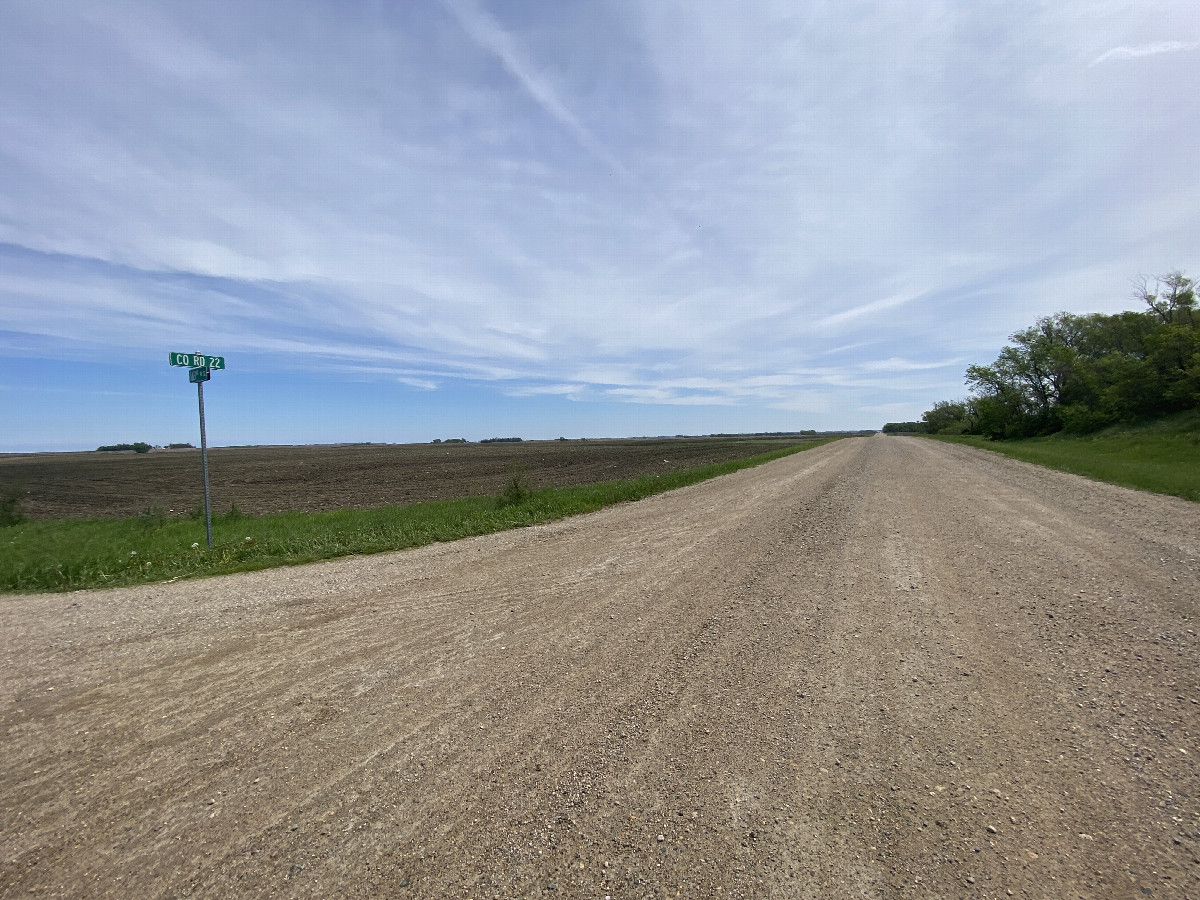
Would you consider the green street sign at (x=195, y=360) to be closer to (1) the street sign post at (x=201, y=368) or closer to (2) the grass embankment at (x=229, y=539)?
(1) the street sign post at (x=201, y=368)

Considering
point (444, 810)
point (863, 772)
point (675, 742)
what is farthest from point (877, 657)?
point (444, 810)

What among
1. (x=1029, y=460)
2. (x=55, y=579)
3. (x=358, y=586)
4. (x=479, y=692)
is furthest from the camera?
(x=1029, y=460)

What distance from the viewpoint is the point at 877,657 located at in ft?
14.9

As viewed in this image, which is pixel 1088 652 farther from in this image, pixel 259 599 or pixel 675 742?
pixel 259 599

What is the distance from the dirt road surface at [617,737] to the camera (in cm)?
243

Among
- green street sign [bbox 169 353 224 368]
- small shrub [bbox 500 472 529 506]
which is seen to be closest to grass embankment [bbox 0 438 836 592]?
small shrub [bbox 500 472 529 506]

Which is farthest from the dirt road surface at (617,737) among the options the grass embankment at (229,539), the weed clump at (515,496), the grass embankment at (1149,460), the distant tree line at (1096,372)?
the distant tree line at (1096,372)

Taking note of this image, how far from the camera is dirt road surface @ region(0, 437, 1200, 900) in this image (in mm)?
2430

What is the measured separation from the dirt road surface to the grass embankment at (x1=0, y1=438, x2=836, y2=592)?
1212 millimetres

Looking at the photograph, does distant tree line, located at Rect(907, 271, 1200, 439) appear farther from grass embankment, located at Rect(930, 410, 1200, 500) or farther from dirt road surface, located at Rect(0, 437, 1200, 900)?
dirt road surface, located at Rect(0, 437, 1200, 900)

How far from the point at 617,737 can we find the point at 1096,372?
63.2 m

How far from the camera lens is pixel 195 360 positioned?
30.2 ft

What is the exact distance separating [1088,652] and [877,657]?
1.78 m

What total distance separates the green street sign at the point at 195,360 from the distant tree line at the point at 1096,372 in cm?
4840
